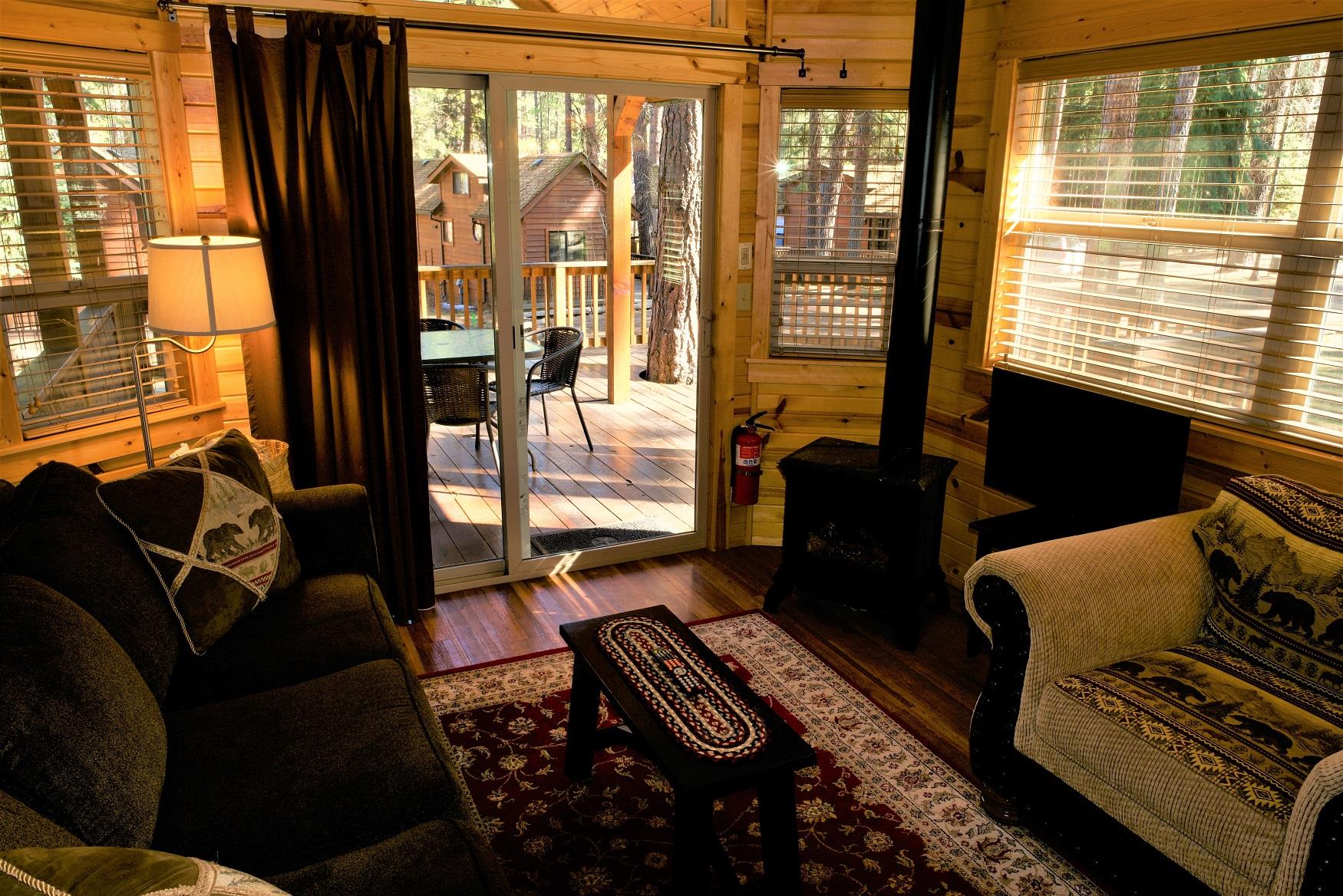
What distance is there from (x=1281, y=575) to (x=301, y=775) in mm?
2347

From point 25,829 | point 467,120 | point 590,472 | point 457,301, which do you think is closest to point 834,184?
point 467,120

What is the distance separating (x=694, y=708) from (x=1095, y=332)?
2.09m

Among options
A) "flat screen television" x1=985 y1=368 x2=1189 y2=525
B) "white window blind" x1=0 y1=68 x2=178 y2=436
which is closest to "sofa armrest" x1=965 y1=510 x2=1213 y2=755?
"flat screen television" x1=985 y1=368 x2=1189 y2=525

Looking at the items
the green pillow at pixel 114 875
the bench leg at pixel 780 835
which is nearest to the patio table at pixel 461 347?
the bench leg at pixel 780 835

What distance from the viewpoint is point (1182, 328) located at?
298 centimetres

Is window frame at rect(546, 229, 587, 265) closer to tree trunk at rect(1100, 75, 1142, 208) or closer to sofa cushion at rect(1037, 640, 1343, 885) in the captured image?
tree trunk at rect(1100, 75, 1142, 208)

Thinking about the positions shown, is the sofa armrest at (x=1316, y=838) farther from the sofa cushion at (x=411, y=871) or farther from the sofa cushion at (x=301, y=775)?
the sofa cushion at (x=301, y=775)

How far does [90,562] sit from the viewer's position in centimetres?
207

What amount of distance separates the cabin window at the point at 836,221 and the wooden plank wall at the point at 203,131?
2.15m

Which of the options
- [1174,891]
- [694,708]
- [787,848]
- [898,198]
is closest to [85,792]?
[694,708]

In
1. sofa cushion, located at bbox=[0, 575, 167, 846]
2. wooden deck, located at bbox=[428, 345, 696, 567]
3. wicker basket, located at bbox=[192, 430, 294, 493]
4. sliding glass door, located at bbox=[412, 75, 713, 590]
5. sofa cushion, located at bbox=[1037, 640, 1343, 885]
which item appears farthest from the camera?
wooden deck, located at bbox=[428, 345, 696, 567]

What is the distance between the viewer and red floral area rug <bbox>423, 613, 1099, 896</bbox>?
7.55 feet

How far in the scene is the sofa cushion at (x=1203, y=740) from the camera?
1.91 metres

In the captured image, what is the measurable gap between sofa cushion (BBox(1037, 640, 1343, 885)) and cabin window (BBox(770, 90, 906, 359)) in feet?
6.79
